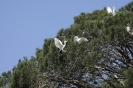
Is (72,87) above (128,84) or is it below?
above

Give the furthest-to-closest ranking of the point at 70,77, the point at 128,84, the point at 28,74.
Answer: the point at 70,77
the point at 28,74
the point at 128,84

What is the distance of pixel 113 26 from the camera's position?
163 inches

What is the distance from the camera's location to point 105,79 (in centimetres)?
488

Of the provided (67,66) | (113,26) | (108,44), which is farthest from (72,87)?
(113,26)

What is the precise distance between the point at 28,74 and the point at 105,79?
4.79ft

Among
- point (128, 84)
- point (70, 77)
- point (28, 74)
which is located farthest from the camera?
point (70, 77)

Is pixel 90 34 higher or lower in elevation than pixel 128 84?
higher

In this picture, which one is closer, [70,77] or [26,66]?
[26,66]

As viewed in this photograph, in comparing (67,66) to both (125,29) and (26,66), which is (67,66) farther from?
(125,29)

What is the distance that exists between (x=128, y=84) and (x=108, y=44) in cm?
107

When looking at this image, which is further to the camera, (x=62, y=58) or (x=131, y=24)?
(x=62, y=58)

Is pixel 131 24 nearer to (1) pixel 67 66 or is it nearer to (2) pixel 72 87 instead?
(1) pixel 67 66

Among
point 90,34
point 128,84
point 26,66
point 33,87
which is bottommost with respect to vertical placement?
point 128,84

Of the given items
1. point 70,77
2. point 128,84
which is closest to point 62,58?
point 70,77
